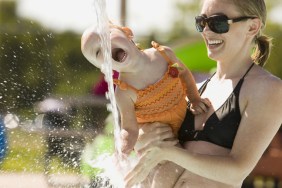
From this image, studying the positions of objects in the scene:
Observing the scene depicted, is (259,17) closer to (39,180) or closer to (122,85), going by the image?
(122,85)

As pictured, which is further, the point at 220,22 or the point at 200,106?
the point at 200,106

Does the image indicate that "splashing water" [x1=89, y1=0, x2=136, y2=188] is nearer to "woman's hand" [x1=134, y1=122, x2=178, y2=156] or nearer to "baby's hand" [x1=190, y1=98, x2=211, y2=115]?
"woman's hand" [x1=134, y1=122, x2=178, y2=156]

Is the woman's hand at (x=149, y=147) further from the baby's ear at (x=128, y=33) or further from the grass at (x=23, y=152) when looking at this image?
the grass at (x=23, y=152)

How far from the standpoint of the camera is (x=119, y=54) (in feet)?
9.69

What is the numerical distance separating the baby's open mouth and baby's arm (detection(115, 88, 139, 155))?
0.15 metres

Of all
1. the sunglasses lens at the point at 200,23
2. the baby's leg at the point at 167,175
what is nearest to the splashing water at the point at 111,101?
the baby's leg at the point at 167,175

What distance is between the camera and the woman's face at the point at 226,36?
2951 millimetres

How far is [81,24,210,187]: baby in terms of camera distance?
2.94 meters

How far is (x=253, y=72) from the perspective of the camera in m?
2.95

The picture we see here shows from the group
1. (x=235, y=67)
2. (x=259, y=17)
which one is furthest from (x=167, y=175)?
(x=259, y=17)

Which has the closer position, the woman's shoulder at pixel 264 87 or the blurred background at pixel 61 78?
the woman's shoulder at pixel 264 87

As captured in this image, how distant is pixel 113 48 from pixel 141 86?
0.21 metres

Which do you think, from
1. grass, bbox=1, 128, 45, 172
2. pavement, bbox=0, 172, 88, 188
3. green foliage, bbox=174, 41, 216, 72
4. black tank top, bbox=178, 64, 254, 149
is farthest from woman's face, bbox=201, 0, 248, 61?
green foliage, bbox=174, 41, 216, 72

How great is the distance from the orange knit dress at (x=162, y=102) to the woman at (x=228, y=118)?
0.14 feet
